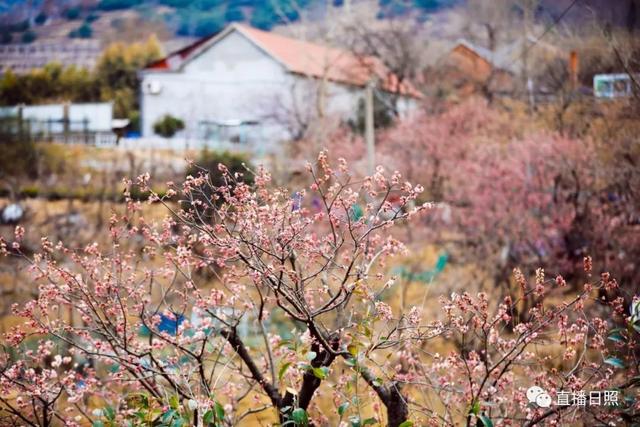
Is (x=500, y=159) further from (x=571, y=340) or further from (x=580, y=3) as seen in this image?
(x=571, y=340)

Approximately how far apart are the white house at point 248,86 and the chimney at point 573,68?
21.8 feet

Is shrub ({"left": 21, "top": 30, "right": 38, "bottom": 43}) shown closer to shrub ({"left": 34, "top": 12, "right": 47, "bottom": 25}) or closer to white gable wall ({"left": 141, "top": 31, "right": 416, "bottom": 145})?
shrub ({"left": 34, "top": 12, "right": 47, "bottom": 25})

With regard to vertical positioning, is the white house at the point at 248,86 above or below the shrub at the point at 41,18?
below

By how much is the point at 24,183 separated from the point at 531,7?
875 centimetres

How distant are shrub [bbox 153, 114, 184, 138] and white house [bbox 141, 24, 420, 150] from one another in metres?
0.13

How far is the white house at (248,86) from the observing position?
15.6 meters

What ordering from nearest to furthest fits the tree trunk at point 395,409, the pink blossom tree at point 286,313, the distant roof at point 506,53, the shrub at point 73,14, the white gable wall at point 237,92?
the pink blossom tree at point 286,313 → the tree trunk at point 395,409 → the distant roof at point 506,53 → the white gable wall at point 237,92 → the shrub at point 73,14

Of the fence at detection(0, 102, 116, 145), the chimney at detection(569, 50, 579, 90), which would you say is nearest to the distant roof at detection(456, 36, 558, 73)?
the chimney at detection(569, 50, 579, 90)

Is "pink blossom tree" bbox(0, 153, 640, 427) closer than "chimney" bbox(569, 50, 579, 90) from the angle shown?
Yes

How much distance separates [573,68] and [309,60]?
9088 mm

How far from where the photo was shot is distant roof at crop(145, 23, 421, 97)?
56.3 ft

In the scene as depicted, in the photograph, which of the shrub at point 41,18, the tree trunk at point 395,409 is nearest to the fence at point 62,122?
the shrub at point 41,18

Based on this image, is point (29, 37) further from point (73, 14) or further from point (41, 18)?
point (73, 14)

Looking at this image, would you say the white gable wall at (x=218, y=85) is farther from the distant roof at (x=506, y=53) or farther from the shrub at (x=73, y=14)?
the distant roof at (x=506, y=53)
